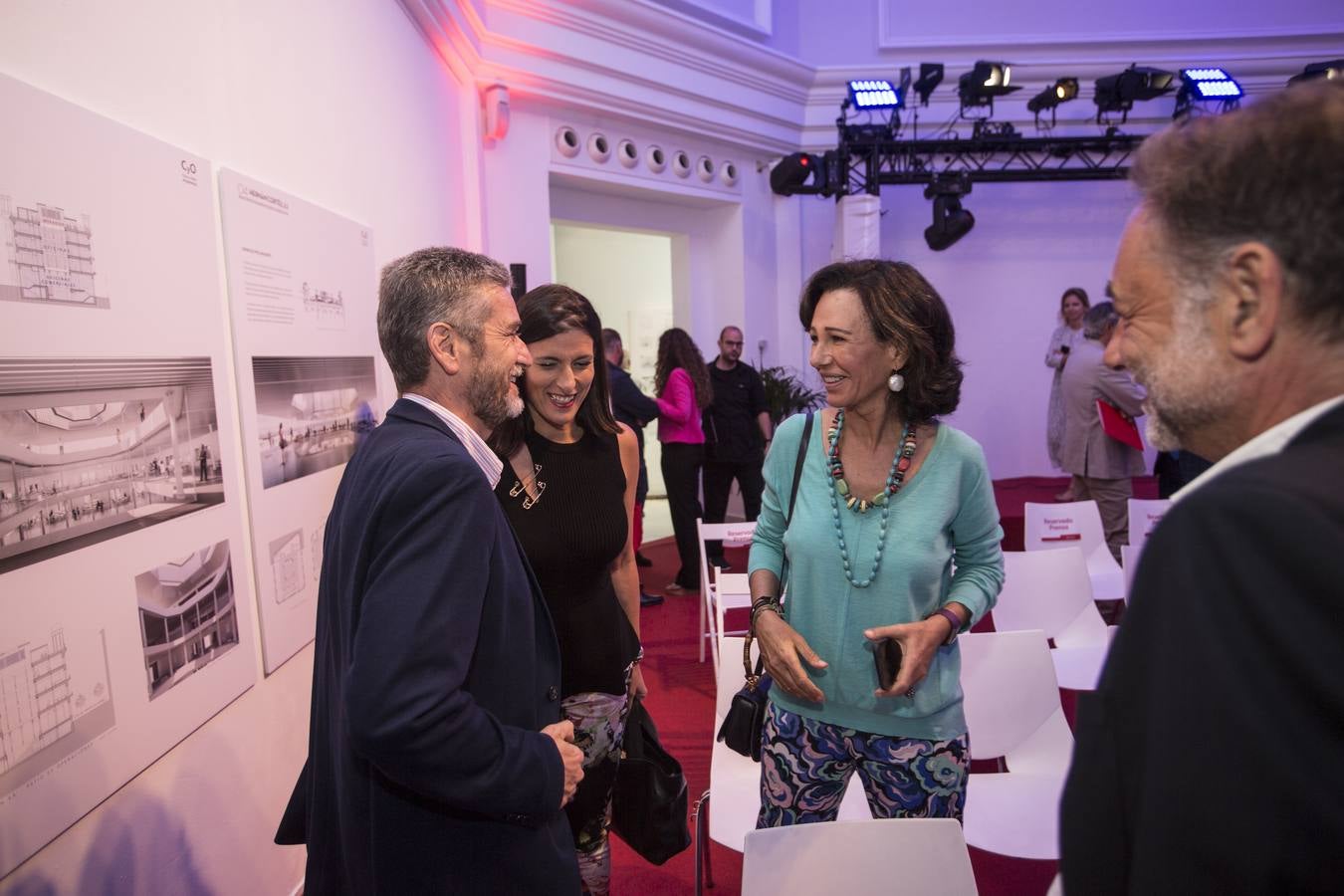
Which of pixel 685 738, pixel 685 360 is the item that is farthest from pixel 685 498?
pixel 685 738

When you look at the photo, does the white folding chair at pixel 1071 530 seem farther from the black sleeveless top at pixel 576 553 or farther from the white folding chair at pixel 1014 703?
the black sleeveless top at pixel 576 553

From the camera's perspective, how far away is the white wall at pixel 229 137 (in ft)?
4.73

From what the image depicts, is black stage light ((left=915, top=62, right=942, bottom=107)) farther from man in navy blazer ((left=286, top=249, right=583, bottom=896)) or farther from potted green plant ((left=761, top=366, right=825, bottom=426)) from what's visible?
man in navy blazer ((left=286, top=249, right=583, bottom=896))

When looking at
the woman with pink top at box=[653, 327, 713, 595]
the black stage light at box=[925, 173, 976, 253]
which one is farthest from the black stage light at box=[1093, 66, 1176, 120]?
the woman with pink top at box=[653, 327, 713, 595]

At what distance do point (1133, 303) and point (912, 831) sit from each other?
109 cm

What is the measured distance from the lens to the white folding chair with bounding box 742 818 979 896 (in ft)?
4.68

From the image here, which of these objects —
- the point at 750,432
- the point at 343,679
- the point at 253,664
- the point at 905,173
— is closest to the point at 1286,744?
the point at 343,679

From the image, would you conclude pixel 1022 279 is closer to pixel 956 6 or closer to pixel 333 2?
pixel 956 6

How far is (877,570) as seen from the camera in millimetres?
1603

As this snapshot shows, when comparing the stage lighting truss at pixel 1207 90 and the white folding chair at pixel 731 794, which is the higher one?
the stage lighting truss at pixel 1207 90

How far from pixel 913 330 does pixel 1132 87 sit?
774cm

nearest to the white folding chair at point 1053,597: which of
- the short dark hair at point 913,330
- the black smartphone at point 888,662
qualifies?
the short dark hair at point 913,330

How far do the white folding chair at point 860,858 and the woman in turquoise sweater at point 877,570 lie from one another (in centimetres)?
16

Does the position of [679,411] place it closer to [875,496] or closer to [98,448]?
[875,496]
